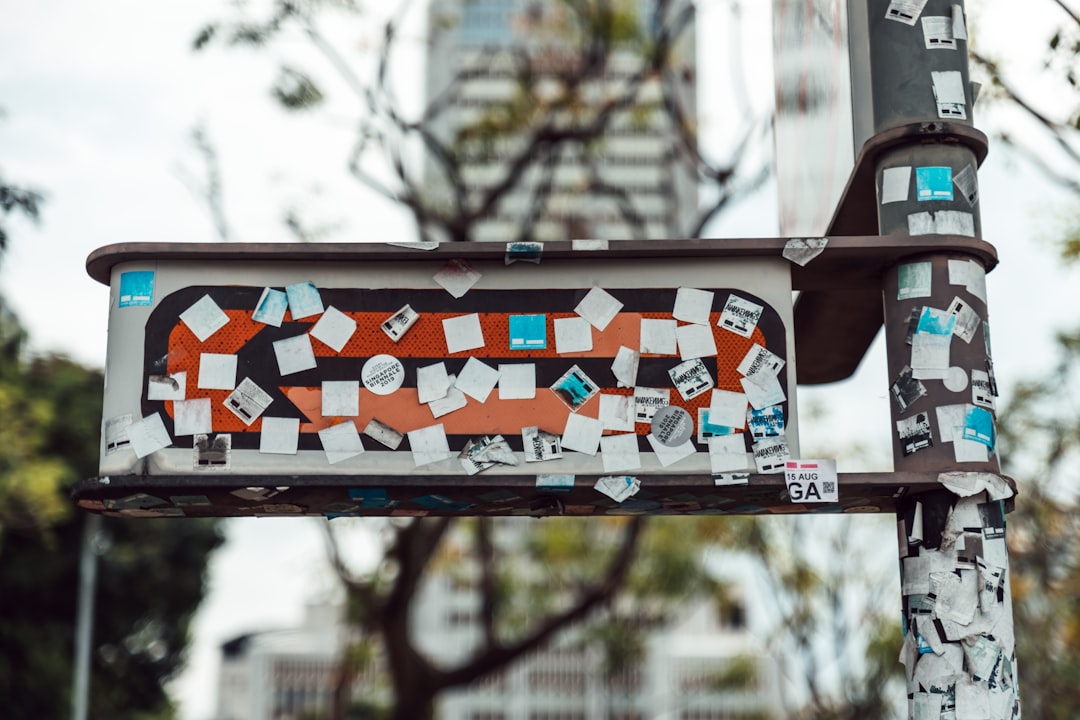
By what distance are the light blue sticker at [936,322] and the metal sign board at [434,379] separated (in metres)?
0.36

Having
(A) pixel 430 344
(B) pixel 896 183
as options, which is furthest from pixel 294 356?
(B) pixel 896 183

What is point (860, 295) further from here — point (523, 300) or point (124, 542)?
point (124, 542)

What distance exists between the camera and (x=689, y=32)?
1591 centimetres

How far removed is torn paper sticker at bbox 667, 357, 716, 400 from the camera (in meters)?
3.35

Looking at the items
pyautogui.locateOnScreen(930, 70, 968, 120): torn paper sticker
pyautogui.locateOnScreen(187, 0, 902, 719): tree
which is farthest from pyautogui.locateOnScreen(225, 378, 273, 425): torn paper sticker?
pyautogui.locateOnScreen(187, 0, 902, 719): tree

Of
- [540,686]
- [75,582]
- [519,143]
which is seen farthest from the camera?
[540,686]

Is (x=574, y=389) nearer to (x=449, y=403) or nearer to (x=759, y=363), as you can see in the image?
(x=449, y=403)

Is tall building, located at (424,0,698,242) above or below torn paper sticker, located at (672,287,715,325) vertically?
above

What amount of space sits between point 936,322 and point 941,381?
6.4 inches

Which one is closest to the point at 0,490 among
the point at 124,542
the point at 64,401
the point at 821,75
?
the point at 64,401

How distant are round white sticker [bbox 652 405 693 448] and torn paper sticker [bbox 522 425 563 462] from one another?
260 mm

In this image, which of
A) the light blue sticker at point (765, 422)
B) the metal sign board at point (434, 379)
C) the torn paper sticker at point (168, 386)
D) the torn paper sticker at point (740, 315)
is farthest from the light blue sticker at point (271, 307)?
the light blue sticker at point (765, 422)

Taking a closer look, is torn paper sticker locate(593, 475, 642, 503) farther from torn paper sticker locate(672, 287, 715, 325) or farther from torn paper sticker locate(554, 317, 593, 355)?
torn paper sticker locate(672, 287, 715, 325)

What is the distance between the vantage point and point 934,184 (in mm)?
3502
